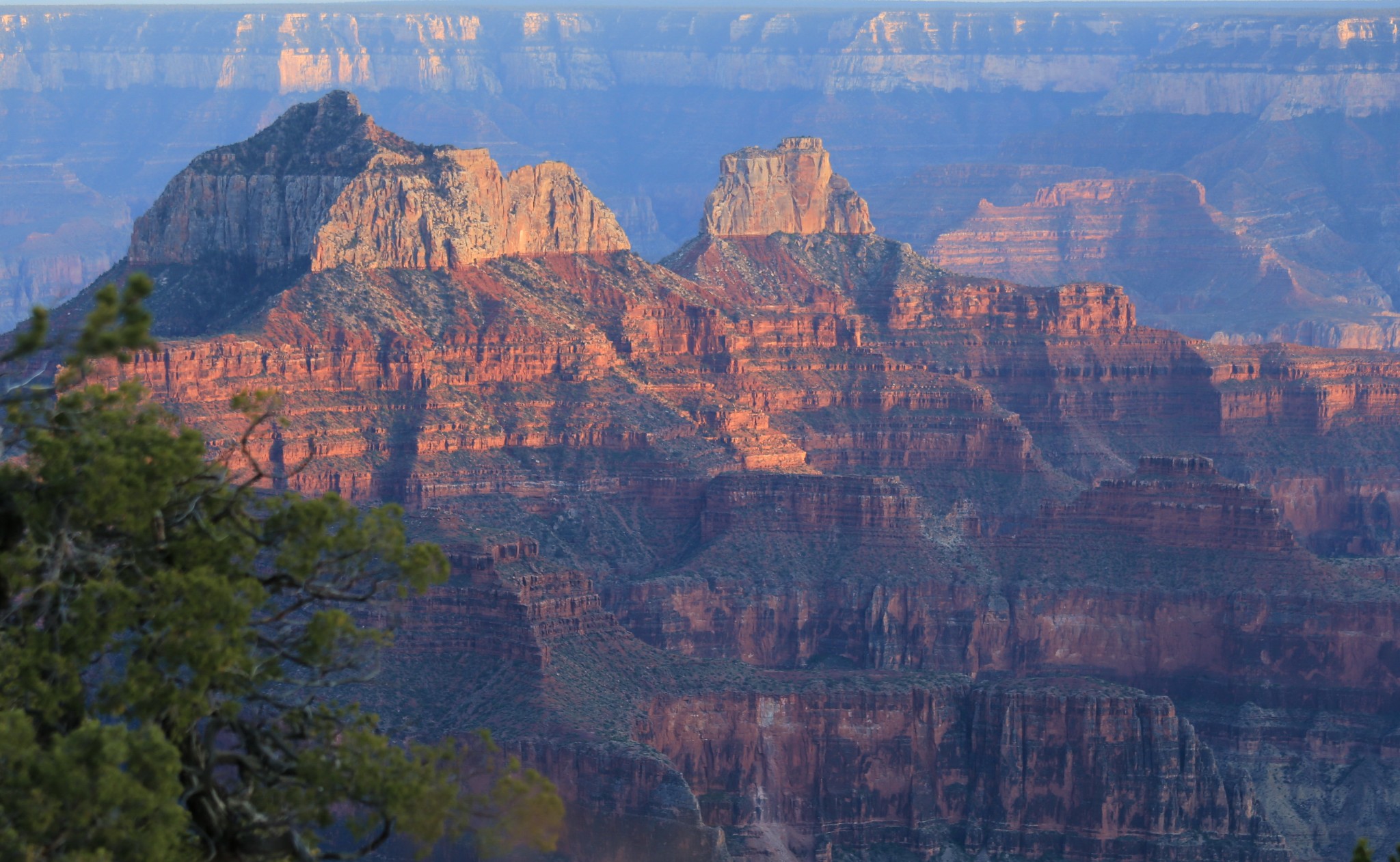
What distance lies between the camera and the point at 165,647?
3697 centimetres

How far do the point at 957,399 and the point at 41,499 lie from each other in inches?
3764

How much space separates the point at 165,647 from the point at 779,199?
121m

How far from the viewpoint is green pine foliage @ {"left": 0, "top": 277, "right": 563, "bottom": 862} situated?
35000 mm

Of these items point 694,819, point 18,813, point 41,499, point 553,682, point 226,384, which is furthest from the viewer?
point 226,384

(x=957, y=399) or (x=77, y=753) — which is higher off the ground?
(x=957, y=399)

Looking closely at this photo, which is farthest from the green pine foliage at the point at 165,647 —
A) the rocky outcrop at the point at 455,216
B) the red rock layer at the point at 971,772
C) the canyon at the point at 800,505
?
the rocky outcrop at the point at 455,216

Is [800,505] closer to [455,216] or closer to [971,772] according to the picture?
[455,216]

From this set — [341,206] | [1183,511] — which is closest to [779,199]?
[341,206]

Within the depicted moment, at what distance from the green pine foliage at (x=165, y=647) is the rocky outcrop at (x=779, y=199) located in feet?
379

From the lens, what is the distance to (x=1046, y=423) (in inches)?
5448

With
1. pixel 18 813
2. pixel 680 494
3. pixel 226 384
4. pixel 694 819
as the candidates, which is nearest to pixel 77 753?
pixel 18 813

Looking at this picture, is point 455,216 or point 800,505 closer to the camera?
point 800,505

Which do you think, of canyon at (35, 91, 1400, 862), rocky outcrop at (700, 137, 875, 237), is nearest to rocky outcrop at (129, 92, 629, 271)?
canyon at (35, 91, 1400, 862)

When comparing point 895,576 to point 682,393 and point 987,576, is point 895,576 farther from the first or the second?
point 682,393
